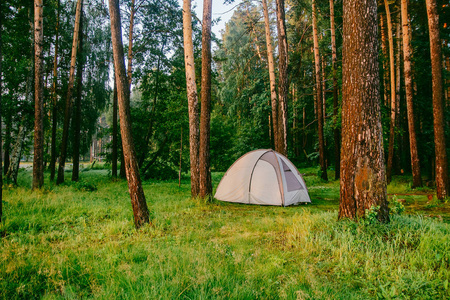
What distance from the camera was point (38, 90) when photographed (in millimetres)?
9016

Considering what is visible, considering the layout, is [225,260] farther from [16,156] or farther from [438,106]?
[16,156]

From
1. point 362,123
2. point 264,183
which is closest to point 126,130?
point 362,123

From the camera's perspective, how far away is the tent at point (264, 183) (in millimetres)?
8266

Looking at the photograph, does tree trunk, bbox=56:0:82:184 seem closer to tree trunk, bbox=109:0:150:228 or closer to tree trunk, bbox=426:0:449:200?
tree trunk, bbox=109:0:150:228

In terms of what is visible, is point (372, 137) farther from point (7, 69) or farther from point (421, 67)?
point (7, 69)

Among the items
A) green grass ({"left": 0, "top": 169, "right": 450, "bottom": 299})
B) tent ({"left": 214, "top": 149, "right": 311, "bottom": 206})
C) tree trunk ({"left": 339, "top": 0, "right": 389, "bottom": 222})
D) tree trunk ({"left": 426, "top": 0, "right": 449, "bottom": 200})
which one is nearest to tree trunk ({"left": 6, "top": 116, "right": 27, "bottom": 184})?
green grass ({"left": 0, "top": 169, "right": 450, "bottom": 299})

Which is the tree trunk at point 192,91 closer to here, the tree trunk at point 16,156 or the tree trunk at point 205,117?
the tree trunk at point 205,117

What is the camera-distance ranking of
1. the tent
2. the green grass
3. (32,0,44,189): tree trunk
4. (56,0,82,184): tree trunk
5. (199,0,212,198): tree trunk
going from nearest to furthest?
the green grass, (199,0,212,198): tree trunk, the tent, (32,0,44,189): tree trunk, (56,0,82,184): tree trunk

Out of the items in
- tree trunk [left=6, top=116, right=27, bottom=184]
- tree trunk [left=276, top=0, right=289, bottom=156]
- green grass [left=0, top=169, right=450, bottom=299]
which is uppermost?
tree trunk [left=276, top=0, right=289, bottom=156]

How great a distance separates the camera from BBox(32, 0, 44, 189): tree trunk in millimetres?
8773

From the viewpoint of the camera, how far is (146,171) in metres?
17.9

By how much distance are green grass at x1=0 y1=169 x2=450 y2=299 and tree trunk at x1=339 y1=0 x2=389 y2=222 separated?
0.49 meters

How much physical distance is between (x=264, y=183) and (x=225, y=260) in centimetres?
548

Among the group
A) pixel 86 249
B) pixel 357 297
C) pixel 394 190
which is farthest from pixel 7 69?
pixel 394 190
